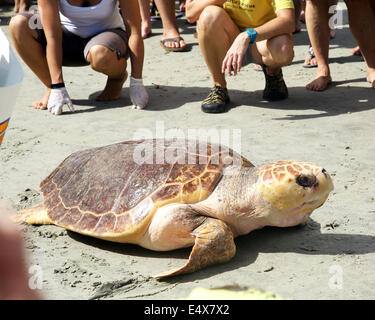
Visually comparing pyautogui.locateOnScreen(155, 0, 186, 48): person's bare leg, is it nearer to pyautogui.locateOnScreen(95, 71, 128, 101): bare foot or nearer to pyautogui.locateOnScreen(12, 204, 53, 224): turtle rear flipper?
pyautogui.locateOnScreen(95, 71, 128, 101): bare foot

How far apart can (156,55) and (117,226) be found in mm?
3854

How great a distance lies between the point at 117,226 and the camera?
232cm

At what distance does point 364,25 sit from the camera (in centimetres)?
449

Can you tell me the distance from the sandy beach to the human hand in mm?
404

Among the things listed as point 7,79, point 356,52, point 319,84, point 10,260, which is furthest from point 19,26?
point 10,260

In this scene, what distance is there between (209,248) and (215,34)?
2276mm

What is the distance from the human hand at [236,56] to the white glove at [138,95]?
87cm

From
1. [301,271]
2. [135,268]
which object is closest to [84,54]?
[135,268]

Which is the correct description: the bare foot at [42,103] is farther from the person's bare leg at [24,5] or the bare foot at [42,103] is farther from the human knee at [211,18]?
the person's bare leg at [24,5]

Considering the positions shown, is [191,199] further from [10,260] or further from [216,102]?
[216,102]

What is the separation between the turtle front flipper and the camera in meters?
2.17

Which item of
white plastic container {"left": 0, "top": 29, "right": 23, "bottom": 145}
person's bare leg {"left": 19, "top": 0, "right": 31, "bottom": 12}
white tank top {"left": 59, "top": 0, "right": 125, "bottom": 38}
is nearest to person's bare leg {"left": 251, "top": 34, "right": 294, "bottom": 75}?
white tank top {"left": 59, "top": 0, "right": 125, "bottom": 38}

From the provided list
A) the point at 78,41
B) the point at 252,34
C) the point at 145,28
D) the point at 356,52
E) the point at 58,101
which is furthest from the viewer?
the point at 145,28
